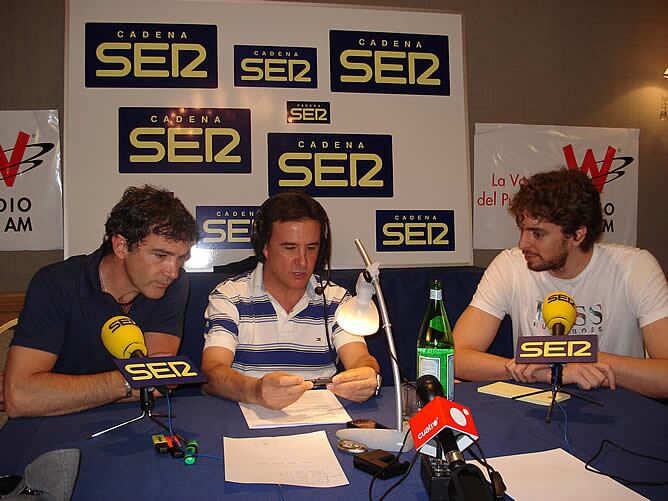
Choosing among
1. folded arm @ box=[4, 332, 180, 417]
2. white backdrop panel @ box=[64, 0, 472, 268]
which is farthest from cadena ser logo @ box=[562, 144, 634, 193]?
folded arm @ box=[4, 332, 180, 417]

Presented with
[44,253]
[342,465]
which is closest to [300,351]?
[342,465]

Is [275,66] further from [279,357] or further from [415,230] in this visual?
[279,357]

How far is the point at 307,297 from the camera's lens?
233 centimetres

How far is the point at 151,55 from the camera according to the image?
3393mm

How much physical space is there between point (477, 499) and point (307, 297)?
1.50 metres

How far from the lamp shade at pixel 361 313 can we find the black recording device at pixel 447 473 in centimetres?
27

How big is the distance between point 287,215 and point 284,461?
1180mm

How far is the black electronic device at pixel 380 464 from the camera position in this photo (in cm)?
122

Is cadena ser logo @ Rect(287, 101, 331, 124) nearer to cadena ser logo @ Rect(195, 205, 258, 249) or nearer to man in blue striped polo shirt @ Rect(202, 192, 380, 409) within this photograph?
cadena ser logo @ Rect(195, 205, 258, 249)

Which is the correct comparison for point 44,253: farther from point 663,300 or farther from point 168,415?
point 663,300

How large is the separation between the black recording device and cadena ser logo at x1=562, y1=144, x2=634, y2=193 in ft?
10.6

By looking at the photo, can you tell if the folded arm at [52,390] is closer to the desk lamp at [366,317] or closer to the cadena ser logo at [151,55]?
the desk lamp at [366,317]

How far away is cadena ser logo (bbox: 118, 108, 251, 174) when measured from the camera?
335 cm

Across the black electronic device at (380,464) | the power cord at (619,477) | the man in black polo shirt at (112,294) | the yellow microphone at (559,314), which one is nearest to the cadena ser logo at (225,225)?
the man in black polo shirt at (112,294)
